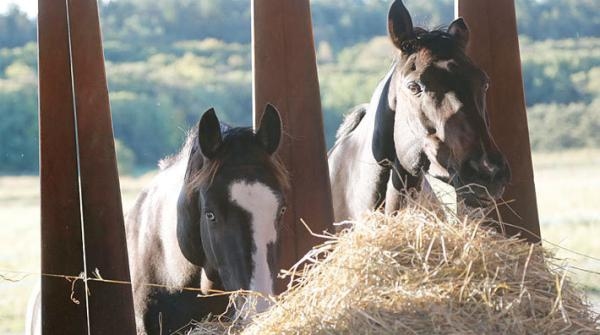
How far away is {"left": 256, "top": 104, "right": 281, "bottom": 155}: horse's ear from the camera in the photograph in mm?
3844

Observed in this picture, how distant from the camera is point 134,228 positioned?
4.48 meters

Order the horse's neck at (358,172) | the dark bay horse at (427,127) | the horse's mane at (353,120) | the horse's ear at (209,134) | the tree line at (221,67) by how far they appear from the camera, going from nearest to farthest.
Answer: the horse's ear at (209,134)
the dark bay horse at (427,127)
the horse's neck at (358,172)
the horse's mane at (353,120)
the tree line at (221,67)

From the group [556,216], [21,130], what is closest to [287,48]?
[21,130]

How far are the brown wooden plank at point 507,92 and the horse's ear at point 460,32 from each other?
17.0 inches

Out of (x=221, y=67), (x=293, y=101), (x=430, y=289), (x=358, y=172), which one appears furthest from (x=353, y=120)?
(x=221, y=67)

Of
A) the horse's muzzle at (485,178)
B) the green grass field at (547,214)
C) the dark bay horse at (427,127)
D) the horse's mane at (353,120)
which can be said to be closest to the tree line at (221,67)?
the green grass field at (547,214)

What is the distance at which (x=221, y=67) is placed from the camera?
1016 cm

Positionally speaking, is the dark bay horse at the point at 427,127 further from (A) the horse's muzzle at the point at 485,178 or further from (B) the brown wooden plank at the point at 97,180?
(B) the brown wooden plank at the point at 97,180

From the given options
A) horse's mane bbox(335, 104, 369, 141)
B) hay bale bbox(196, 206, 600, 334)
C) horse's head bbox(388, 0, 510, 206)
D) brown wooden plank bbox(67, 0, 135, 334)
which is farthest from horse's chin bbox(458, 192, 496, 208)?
brown wooden plank bbox(67, 0, 135, 334)

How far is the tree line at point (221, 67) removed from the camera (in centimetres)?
960

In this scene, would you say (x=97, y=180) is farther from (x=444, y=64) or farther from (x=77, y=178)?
(x=444, y=64)

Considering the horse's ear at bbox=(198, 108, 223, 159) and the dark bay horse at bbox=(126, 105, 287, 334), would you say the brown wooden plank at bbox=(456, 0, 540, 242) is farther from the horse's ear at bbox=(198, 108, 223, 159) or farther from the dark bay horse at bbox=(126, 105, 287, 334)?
the horse's ear at bbox=(198, 108, 223, 159)

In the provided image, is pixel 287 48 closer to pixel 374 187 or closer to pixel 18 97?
pixel 374 187

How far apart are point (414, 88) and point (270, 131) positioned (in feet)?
2.21
